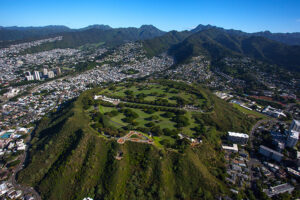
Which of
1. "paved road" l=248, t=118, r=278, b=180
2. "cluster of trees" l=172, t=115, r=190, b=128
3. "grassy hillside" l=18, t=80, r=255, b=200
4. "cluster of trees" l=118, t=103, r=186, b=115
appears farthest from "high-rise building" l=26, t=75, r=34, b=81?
"paved road" l=248, t=118, r=278, b=180

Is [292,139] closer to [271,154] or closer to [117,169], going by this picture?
[271,154]

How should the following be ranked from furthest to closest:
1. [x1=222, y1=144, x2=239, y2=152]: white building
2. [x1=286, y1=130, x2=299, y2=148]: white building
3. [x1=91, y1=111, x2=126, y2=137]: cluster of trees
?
1. [x1=286, y1=130, x2=299, y2=148]: white building
2. [x1=222, y1=144, x2=239, y2=152]: white building
3. [x1=91, y1=111, x2=126, y2=137]: cluster of trees

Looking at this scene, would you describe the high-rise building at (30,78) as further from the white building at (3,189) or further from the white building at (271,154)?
the white building at (271,154)

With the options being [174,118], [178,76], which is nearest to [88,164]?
[174,118]

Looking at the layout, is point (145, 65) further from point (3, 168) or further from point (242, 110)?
point (3, 168)

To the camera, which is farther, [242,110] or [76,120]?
[242,110]

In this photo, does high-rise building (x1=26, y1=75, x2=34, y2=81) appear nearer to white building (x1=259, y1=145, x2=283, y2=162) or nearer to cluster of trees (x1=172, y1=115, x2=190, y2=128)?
cluster of trees (x1=172, y1=115, x2=190, y2=128)

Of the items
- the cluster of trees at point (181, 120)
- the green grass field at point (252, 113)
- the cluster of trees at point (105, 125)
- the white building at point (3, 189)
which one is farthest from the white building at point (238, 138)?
the white building at point (3, 189)

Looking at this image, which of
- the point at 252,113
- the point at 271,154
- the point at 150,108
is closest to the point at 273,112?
the point at 252,113
